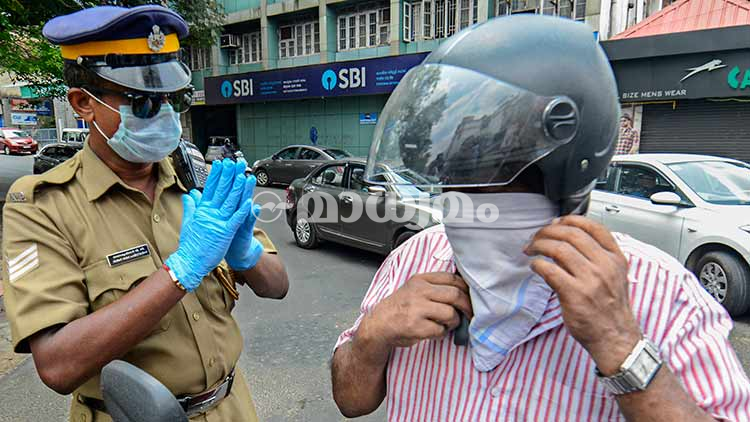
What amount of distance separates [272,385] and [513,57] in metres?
3.24

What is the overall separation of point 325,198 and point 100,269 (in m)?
6.04

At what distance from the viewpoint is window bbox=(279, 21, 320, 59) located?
19281 millimetres

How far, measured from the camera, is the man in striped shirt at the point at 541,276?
80cm

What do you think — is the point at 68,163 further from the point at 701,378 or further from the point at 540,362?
the point at 701,378

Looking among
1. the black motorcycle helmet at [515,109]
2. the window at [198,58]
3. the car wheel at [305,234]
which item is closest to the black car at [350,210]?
the car wheel at [305,234]

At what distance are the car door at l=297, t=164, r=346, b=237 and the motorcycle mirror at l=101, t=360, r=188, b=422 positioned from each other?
6.19 m

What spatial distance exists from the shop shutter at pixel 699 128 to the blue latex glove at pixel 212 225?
1321cm

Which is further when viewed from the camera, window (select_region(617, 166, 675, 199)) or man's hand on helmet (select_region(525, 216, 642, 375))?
window (select_region(617, 166, 675, 199))

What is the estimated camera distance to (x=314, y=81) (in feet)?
59.8

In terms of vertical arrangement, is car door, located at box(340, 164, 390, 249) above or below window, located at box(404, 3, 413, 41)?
below

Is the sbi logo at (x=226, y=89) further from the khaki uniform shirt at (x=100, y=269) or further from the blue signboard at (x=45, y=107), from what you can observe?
the blue signboard at (x=45, y=107)

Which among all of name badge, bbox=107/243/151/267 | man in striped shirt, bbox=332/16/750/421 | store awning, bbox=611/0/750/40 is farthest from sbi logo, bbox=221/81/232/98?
man in striped shirt, bbox=332/16/750/421

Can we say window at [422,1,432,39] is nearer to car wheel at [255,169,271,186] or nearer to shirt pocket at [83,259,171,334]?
car wheel at [255,169,271,186]

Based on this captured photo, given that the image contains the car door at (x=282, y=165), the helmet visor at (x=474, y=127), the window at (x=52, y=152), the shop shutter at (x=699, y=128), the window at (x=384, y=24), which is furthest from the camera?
the window at (x=384, y=24)
